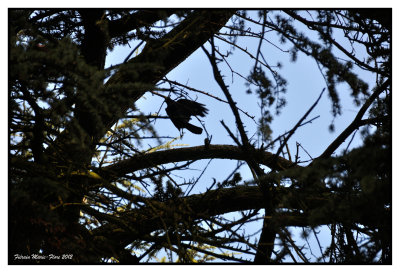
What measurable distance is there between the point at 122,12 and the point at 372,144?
1.27 metres

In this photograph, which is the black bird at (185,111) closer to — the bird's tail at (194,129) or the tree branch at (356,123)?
the bird's tail at (194,129)

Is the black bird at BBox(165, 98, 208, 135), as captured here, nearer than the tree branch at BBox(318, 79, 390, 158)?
No

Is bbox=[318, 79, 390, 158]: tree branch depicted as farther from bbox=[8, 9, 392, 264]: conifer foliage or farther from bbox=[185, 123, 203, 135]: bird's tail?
bbox=[185, 123, 203, 135]: bird's tail

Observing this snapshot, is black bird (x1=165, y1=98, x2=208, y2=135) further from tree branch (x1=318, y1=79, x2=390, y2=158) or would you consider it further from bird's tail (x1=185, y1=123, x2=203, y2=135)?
tree branch (x1=318, y1=79, x2=390, y2=158)

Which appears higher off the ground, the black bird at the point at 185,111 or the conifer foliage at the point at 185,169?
the black bird at the point at 185,111

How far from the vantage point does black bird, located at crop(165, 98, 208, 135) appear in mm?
2133

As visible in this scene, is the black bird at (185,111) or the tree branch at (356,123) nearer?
the tree branch at (356,123)

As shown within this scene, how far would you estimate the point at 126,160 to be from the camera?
279cm

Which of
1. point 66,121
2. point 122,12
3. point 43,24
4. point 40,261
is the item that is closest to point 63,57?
point 66,121

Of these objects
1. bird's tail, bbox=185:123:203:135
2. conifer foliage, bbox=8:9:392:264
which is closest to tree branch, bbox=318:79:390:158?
conifer foliage, bbox=8:9:392:264

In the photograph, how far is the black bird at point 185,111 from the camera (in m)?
2.13

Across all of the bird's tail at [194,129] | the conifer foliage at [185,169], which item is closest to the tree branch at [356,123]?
the conifer foliage at [185,169]

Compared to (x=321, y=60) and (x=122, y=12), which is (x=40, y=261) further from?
(x=321, y=60)

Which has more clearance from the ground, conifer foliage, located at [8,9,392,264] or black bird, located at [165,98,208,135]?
black bird, located at [165,98,208,135]
